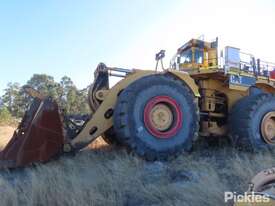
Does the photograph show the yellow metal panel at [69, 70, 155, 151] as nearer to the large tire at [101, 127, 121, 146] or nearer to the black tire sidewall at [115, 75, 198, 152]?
the black tire sidewall at [115, 75, 198, 152]

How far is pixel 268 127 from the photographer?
28.7ft

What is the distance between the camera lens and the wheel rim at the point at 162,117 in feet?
22.6

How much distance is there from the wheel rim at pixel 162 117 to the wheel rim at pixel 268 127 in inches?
92.3

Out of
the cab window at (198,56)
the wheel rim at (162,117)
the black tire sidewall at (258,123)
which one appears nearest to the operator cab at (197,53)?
the cab window at (198,56)

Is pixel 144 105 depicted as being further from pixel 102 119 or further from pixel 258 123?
pixel 258 123

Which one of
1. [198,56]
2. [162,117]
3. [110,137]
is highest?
[198,56]

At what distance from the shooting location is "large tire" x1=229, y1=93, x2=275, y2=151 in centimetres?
815

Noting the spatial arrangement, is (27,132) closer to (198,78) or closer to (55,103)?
(55,103)

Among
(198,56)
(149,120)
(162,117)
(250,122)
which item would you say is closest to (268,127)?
(250,122)

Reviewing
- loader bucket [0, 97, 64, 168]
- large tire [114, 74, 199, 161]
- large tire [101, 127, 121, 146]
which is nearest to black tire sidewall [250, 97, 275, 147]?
large tire [114, 74, 199, 161]

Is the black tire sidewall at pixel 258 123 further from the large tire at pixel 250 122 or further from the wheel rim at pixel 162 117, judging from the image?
the wheel rim at pixel 162 117

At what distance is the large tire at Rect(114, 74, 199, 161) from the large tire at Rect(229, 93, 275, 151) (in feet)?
4.56

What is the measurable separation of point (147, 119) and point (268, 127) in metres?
3.26

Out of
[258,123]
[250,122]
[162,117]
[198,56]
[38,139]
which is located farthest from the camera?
[198,56]
